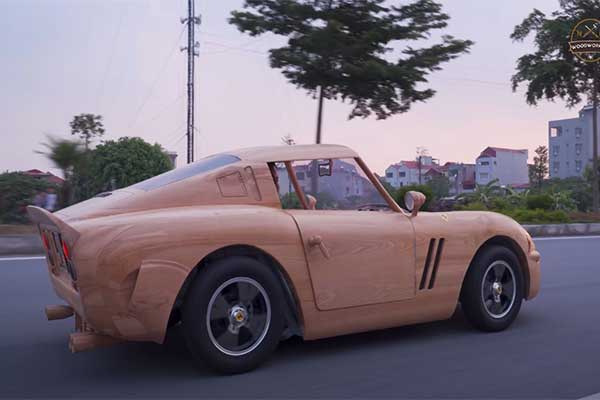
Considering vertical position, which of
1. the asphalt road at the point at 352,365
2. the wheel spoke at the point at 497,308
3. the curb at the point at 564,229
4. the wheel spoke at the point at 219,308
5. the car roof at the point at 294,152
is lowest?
the asphalt road at the point at 352,365

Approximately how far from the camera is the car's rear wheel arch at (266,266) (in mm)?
4199

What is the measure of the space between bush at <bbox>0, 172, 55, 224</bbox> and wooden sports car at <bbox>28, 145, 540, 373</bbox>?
459 inches

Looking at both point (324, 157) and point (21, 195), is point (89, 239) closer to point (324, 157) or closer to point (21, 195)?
point (324, 157)

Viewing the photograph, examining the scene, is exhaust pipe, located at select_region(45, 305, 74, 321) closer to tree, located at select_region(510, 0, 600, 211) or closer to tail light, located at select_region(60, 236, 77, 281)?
tail light, located at select_region(60, 236, 77, 281)

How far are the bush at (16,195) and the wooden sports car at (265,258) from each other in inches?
459

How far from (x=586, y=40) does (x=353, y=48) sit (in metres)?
10.2

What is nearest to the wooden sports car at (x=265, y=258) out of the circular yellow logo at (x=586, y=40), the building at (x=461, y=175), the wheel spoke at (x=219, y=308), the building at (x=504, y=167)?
the wheel spoke at (x=219, y=308)

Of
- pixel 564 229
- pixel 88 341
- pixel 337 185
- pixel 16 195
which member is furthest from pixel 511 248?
pixel 564 229

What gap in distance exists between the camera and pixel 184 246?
4055 millimetres

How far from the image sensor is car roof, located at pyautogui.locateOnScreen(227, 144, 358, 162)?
15.7 feet

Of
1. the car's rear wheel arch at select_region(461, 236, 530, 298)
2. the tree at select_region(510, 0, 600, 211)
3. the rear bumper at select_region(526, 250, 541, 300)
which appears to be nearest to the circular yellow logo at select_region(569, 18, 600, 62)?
the tree at select_region(510, 0, 600, 211)

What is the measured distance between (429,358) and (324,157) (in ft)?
5.34

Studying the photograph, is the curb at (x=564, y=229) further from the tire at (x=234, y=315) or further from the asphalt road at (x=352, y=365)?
the tire at (x=234, y=315)

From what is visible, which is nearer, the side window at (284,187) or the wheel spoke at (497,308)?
the side window at (284,187)
